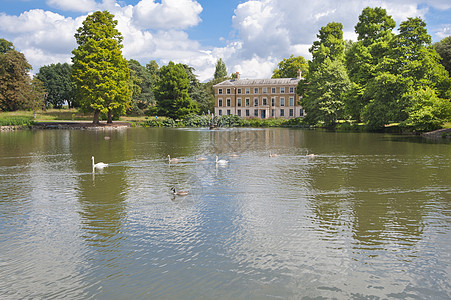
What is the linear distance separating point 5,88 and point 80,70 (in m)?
23.8

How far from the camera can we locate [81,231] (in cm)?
894

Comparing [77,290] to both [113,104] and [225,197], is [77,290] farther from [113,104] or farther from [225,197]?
[113,104]

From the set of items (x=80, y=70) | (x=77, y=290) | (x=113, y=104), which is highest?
(x=80, y=70)

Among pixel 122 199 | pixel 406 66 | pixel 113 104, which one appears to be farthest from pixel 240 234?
pixel 113 104

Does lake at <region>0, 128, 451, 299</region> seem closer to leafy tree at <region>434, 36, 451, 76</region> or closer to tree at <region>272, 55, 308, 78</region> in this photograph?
leafy tree at <region>434, 36, 451, 76</region>

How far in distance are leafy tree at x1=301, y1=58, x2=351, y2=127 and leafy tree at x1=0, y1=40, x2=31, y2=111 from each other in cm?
5821

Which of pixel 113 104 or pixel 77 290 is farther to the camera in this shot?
pixel 113 104

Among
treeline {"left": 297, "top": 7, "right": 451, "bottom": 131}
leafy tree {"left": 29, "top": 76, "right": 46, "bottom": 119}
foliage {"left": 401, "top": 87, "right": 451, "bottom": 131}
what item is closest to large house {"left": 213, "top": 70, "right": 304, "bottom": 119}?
treeline {"left": 297, "top": 7, "right": 451, "bottom": 131}

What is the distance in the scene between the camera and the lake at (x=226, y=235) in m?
6.39

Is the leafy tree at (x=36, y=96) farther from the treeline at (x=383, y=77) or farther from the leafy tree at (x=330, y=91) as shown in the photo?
the treeline at (x=383, y=77)

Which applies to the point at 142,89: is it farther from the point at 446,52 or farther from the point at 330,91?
the point at 446,52

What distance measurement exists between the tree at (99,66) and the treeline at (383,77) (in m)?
34.2

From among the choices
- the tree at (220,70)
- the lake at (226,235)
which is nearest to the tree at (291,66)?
the tree at (220,70)

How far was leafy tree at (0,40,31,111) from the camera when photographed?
70250mm
